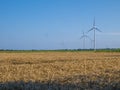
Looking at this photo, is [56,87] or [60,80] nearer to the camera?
[56,87]

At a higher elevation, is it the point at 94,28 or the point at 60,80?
the point at 94,28

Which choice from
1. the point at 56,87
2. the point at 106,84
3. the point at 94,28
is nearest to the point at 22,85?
the point at 56,87

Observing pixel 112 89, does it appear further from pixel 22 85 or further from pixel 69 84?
pixel 22 85

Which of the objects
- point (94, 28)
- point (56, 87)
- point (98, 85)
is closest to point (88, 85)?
point (98, 85)

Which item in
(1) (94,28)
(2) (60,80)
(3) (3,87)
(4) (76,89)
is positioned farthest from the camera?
(1) (94,28)

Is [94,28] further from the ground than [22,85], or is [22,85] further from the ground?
[94,28]

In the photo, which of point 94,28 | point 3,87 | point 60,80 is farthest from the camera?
point 94,28

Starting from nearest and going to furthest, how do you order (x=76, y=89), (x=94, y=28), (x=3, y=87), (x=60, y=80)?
(x=76, y=89)
(x=3, y=87)
(x=60, y=80)
(x=94, y=28)

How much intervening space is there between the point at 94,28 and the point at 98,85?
53.8m

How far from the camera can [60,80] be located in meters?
16.4

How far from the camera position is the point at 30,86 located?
579 inches

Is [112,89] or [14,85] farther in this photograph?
[14,85]

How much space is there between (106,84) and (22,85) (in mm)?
3846

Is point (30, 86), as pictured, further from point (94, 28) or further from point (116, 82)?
point (94, 28)
